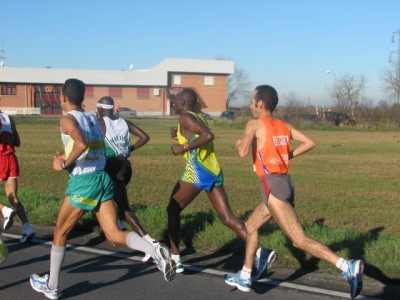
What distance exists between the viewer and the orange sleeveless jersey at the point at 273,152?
5465 millimetres

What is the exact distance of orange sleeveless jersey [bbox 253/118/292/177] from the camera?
17.9 ft

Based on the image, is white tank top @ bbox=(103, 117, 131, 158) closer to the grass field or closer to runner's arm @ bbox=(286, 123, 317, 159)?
the grass field

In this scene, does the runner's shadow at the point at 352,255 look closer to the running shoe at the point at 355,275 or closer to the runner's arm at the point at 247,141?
the running shoe at the point at 355,275

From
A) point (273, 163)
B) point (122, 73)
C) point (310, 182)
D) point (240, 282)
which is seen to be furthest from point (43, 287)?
point (122, 73)

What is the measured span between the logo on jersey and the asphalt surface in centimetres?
155

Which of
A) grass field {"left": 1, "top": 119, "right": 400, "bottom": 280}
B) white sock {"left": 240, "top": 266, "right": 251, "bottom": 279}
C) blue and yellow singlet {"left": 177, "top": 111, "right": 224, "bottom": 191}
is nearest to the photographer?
white sock {"left": 240, "top": 266, "right": 251, "bottom": 279}

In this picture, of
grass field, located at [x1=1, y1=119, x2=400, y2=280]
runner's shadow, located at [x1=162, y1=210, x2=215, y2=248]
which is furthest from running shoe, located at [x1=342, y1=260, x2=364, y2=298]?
runner's shadow, located at [x1=162, y1=210, x2=215, y2=248]

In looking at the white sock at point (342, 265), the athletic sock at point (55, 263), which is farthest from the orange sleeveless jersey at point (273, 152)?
the athletic sock at point (55, 263)

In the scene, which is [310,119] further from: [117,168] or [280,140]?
[280,140]

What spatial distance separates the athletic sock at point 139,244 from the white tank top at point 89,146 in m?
0.72

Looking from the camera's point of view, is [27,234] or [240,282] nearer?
[240,282]

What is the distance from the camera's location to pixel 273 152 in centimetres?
547

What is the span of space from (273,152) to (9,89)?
2954 inches

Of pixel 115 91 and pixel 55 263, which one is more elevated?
pixel 115 91
